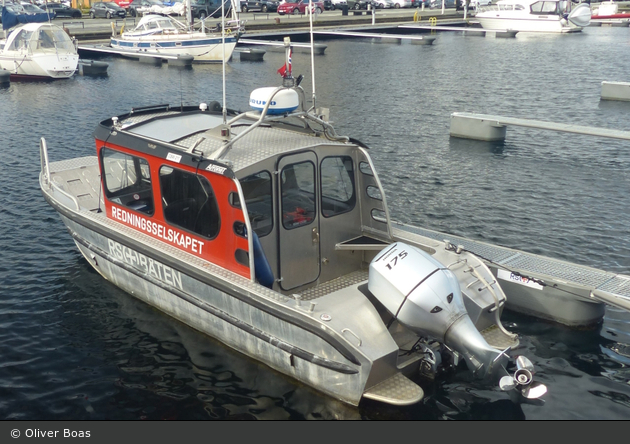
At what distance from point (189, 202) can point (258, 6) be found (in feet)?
199

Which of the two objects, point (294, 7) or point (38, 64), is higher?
point (294, 7)

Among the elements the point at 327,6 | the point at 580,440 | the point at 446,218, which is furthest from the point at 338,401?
the point at 327,6

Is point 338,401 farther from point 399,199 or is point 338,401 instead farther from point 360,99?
point 360,99

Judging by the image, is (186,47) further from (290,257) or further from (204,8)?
(290,257)

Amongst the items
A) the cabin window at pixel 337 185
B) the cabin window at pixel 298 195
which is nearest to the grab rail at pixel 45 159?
the cabin window at pixel 298 195

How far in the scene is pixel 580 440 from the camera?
8.08 m

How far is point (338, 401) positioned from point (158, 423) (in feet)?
8.00

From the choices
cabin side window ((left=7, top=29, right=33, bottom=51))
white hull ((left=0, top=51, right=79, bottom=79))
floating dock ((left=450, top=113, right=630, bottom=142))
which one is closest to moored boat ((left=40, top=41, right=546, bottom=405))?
floating dock ((left=450, top=113, right=630, bottom=142))

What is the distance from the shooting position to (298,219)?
31.6 ft

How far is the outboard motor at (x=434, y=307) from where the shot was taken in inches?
305

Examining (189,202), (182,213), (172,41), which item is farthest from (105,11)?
(189,202)

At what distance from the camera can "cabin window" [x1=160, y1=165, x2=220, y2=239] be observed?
30.8ft

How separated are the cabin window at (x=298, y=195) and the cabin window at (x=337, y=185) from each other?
244 mm

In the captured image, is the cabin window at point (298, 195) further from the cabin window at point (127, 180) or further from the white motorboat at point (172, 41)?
the white motorboat at point (172, 41)
